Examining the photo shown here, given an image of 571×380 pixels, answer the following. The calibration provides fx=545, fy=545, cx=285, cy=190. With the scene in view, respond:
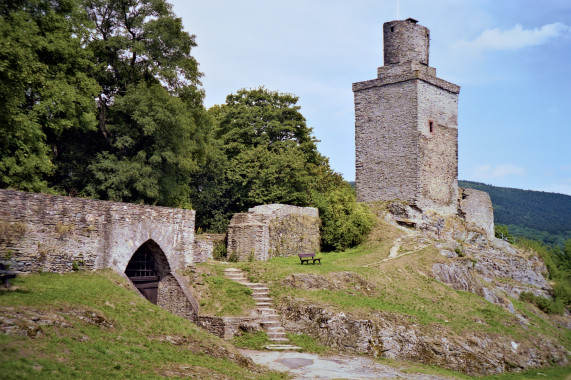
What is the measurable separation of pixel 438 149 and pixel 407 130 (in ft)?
9.17

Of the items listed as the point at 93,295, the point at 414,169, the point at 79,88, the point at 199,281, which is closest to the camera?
the point at 93,295

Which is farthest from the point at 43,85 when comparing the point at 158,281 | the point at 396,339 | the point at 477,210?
the point at 477,210

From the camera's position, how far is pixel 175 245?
2011cm

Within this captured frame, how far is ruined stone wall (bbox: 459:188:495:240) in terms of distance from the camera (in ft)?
123

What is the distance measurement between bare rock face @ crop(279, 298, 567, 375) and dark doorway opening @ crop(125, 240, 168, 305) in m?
4.60

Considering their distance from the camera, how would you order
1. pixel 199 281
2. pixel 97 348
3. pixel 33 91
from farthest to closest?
pixel 33 91
pixel 199 281
pixel 97 348

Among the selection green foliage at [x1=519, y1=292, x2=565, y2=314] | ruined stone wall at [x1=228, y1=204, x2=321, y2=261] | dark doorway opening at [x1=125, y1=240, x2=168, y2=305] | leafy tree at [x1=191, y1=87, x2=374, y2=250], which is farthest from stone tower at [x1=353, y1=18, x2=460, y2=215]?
dark doorway opening at [x1=125, y1=240, x2=168, y2=305]

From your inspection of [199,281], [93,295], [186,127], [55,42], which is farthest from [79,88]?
[93,295]

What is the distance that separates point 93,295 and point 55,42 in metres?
12.1

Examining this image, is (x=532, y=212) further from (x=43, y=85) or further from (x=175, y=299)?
(x=43, y=85)

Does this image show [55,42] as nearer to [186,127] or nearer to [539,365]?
[186,127]

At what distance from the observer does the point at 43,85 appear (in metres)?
21.0

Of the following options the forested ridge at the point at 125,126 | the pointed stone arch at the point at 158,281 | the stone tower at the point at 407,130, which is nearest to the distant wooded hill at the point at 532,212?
the stone tower at the point at 407,130

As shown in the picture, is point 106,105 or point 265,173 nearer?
point 106,105
